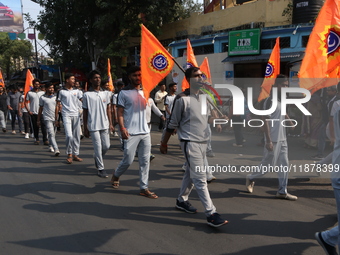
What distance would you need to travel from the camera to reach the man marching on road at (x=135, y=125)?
16.1 ft

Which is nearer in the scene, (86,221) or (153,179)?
(86,221)

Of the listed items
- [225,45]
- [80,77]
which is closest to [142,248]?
[225,45]

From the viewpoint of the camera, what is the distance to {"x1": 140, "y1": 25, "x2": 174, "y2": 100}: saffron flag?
210 inches

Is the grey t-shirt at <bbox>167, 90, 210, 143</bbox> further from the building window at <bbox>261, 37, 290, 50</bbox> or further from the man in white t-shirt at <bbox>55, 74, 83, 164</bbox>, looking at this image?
the building window at <bbox>261, 37, 290, 50</bbox>

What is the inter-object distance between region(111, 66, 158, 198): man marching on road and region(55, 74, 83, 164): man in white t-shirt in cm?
263

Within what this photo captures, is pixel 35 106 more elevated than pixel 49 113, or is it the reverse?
pixel 35 106

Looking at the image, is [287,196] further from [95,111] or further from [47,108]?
[47,108]

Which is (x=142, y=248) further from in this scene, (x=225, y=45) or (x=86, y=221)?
(x=225, y=45)

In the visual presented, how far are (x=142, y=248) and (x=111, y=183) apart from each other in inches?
92.4

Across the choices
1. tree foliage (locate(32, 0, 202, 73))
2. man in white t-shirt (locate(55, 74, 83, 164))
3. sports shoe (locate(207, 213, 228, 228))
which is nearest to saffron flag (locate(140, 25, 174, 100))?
sports shoe (locate(207, 213, 228, 228))

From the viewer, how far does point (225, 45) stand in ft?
51.6

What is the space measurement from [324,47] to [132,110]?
2641 millimetres

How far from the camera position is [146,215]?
4242 millimetres

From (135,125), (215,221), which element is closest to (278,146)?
(215,221)
